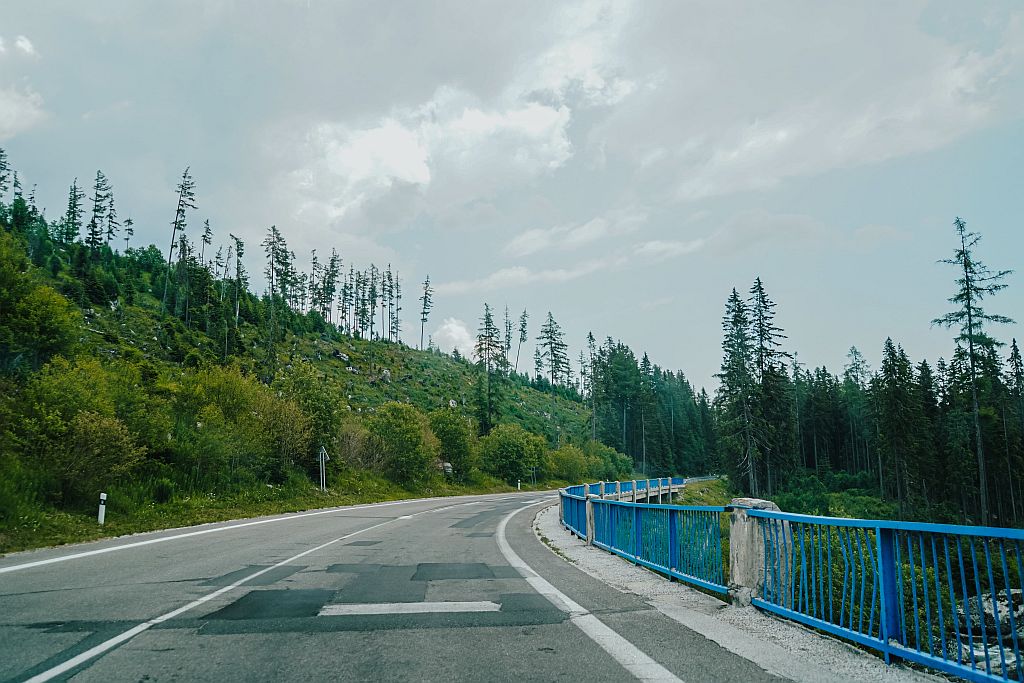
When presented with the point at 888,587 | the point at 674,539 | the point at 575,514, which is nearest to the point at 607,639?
the point at 888,587

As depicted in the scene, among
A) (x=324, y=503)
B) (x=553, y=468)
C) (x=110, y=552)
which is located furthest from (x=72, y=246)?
(x=110, y=552)

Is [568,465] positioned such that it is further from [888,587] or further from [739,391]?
[888,587]

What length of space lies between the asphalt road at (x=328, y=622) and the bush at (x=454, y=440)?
4552 centimetres

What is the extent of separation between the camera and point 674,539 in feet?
31.7

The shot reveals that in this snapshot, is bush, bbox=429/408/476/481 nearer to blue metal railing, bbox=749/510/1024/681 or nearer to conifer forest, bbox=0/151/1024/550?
conifer forest, bbox=0/151/1024/550

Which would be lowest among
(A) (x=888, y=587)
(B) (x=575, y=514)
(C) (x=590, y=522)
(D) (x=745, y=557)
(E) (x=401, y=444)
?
(B) (x=575, y=514)

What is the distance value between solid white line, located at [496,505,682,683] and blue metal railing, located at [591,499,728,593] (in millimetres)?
1991

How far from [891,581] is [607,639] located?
247cm

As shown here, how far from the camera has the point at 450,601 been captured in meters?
7.70

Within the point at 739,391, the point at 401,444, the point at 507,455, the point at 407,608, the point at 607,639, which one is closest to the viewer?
the point at 607,639

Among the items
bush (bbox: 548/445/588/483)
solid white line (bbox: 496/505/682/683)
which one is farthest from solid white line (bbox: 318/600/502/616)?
bush (bbox: 548/445/588/483)

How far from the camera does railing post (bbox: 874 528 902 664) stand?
17.0 feet

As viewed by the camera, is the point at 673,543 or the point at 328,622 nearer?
the point at 328,622

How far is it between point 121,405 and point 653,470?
98212 millimetres
